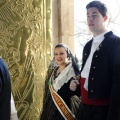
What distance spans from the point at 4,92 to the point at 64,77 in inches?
36.2

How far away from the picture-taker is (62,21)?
2.79m

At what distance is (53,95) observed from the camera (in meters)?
2.16

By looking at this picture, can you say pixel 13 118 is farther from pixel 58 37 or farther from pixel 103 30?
pixel 58 37

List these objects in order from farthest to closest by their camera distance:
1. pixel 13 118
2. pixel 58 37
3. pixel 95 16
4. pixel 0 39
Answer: pixel 58 37 → pixel 0 39 → pixel 95 16 → pixel 13 118

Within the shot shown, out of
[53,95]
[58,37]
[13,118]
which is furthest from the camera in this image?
[58,37]

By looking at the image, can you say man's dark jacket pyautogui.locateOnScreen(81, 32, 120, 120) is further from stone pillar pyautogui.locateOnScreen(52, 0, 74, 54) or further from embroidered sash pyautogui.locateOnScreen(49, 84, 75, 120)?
stone pillar pyautogui.locateOnScreen(52, 0, 74, 54)

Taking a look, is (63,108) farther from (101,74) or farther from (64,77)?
(101,74)

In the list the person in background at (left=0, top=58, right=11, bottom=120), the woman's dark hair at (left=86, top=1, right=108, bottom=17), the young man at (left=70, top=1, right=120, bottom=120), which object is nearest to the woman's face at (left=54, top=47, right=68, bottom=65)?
the young man at (left=70, top=1, right=120, bottom=120)

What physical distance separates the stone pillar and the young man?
1215 millimetres

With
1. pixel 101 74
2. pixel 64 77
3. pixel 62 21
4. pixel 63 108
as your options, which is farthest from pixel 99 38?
pixel 62 21

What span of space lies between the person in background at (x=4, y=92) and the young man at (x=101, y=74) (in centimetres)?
49

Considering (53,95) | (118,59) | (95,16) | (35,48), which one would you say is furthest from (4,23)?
(118,59)

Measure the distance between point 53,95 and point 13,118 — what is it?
2.61ft

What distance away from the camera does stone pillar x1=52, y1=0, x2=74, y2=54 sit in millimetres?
2787
